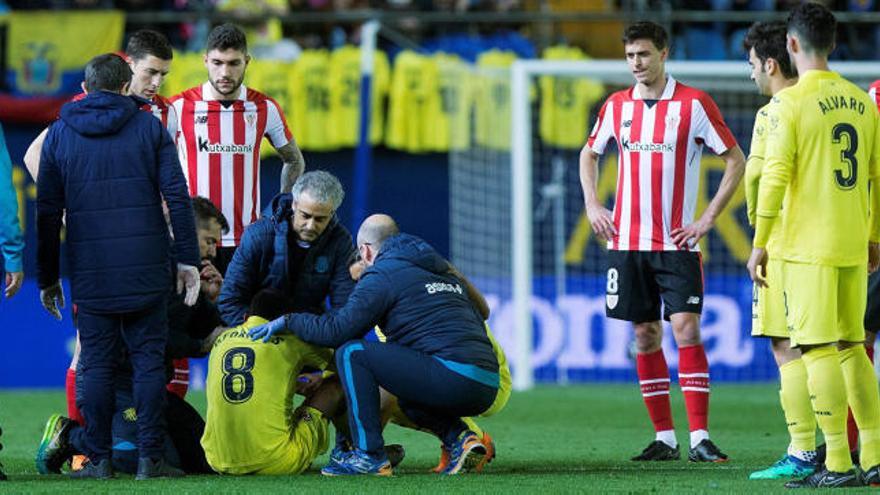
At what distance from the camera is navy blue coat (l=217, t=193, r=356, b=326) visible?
273 inches

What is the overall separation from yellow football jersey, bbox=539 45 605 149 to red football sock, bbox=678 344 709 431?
6637 mm

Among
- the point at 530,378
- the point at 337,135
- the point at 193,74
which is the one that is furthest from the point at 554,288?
the point at 193,74

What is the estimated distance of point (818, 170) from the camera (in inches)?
231

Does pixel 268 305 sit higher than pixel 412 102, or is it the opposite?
pixel 412 102

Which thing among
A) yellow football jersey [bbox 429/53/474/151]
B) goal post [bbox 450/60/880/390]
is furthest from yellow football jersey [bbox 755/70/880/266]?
yellow football jersey [bbox 429/53/474/151]

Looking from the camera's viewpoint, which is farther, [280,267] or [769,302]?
[280,267]

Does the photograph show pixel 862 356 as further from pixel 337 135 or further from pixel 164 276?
pixel 337 135

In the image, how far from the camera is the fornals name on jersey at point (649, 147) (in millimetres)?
7945

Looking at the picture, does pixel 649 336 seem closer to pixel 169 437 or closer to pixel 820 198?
pixel 820 198

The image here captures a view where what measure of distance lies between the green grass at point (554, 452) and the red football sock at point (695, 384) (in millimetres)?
255

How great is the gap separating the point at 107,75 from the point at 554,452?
288 cm

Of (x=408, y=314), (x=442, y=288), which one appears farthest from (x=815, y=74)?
(x=408, y=314)

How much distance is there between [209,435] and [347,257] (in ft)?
3.26

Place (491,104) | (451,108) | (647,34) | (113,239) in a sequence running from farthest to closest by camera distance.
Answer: (451,108), (491,104), (647,34), (113,239)
